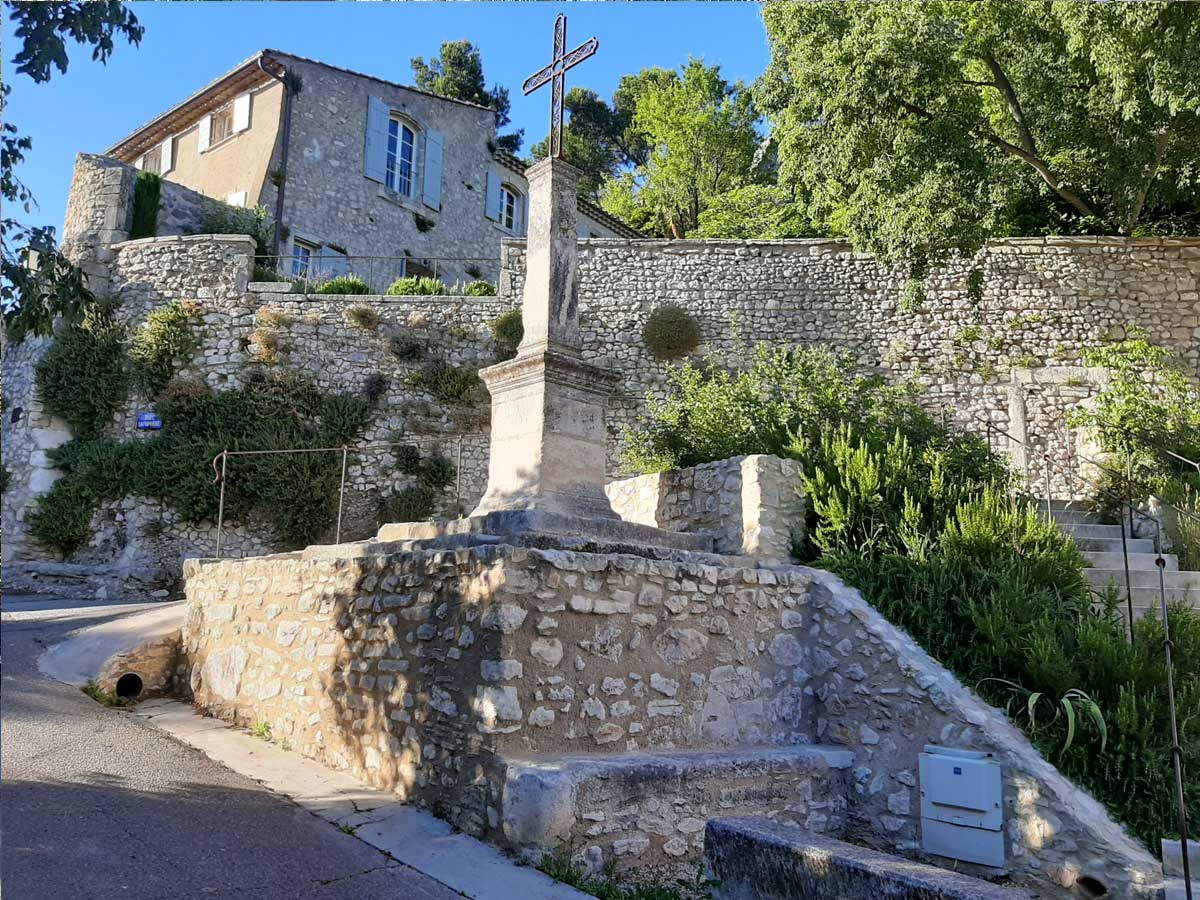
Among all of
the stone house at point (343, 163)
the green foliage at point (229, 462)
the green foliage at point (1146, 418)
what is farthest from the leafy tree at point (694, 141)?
the green foliage at point (229, 462)

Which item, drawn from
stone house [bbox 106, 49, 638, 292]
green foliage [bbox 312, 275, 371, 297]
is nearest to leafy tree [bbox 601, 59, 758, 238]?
stone house [bbox 106, 49, 638, 292]

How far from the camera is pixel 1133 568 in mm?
7836

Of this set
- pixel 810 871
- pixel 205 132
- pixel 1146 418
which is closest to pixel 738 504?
pixel 810 871

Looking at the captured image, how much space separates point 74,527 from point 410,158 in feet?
40.5

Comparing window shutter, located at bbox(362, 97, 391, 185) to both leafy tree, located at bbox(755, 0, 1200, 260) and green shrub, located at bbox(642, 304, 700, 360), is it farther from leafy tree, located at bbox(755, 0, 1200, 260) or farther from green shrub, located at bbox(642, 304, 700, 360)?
leafy tree, located at bbox(755, 0, 1200, 260)

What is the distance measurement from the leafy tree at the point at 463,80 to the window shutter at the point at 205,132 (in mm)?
9805

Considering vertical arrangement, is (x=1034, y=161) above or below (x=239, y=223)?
above

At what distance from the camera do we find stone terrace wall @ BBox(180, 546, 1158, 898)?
199 inches

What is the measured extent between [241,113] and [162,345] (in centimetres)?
792

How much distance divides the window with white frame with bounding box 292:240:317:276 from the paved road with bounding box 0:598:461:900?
590 inches

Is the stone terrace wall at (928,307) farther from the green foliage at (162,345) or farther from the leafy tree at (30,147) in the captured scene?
the leafy tree at (30,147)

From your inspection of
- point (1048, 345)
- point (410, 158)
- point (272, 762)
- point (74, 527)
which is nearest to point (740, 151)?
point (410, 158)

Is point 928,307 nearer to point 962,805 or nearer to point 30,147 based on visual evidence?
point 962,805

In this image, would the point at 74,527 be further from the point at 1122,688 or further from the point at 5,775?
the point at 1122,688
